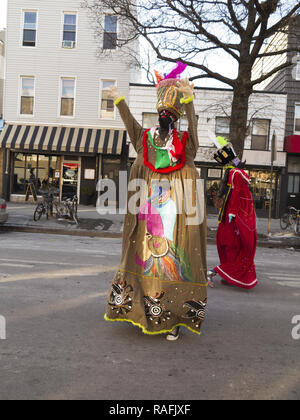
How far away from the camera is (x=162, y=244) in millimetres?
3631

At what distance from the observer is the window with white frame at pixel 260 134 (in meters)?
20.3

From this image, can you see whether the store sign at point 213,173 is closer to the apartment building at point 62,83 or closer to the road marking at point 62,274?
the apartment building at point 62,83

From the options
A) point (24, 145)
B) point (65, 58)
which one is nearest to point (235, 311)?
point (24, 145)

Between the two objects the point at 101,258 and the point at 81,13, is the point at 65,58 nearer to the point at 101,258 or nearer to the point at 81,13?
the point at 81,13

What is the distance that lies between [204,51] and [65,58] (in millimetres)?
9808

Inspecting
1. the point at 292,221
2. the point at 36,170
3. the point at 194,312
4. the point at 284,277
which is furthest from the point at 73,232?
the point at 36,170

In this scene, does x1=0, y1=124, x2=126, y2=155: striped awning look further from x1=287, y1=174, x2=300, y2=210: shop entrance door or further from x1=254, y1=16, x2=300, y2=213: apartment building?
x1=287, y1=174, x2=300, y2=210: shop entrance door

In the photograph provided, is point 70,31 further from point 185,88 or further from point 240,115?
point 185,88

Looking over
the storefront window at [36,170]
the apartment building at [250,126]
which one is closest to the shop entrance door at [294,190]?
the apartment building at [250,126]

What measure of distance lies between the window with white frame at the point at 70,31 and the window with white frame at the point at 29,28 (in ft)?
5.04

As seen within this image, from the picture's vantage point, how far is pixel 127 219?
152 inches

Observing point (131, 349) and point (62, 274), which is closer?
point (131, 349)

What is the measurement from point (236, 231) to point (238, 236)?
0.26 feet

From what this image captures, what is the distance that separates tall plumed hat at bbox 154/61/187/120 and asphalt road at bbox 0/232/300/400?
6.85 ft
